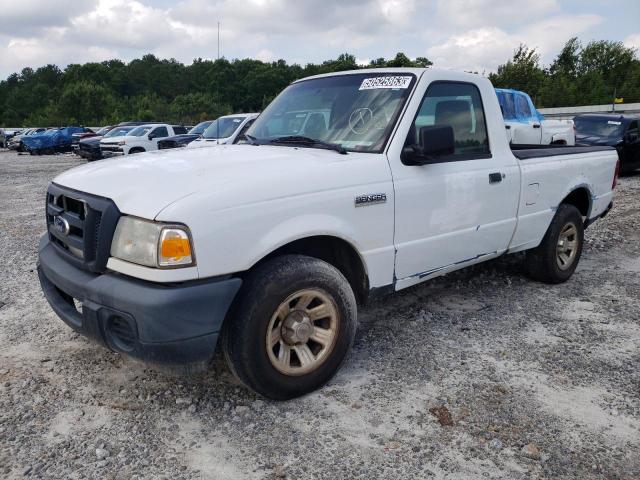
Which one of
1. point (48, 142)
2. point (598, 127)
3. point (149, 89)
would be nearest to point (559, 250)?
point (598, 127)

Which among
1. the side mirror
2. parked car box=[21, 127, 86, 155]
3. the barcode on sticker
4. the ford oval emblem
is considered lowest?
parked car box=[21, 127, 86, 155]

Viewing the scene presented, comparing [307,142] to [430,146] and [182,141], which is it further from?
[182,141]

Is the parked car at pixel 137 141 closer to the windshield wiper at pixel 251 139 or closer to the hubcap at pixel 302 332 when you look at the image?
the windshield wiper at pixel 251 139

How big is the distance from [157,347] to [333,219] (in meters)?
1.15

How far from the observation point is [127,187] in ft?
8.88

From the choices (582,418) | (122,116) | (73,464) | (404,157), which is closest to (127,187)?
(73,464)

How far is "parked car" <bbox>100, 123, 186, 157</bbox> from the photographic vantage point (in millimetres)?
20359

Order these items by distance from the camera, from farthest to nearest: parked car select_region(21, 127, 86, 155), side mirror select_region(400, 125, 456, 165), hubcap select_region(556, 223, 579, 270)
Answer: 1. parked car select_region(21, 127, 86, 155)
2. hubcap select_region(556, 223, 579, 270)
3. side mirror select_region(400, 125, 456, 165)

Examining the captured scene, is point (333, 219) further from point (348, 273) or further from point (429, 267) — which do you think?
point (429, 267)

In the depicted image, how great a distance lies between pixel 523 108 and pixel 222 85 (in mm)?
47396

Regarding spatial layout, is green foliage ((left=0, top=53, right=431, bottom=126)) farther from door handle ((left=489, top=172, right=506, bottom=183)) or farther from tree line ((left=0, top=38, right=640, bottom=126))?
door handle ((left=489, top=172, right=506, bottom=183))

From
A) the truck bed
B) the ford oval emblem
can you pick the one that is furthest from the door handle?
the ford oval emblem

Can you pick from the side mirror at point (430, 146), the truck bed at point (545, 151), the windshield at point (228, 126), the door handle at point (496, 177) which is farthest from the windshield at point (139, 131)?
the side mirror at point (430, 146)

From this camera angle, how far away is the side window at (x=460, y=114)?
11.9 ft
